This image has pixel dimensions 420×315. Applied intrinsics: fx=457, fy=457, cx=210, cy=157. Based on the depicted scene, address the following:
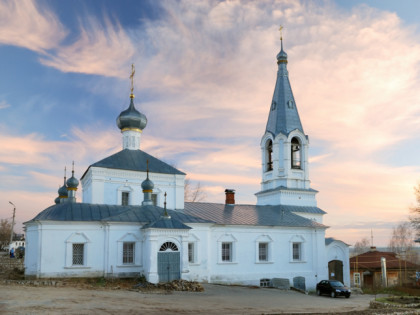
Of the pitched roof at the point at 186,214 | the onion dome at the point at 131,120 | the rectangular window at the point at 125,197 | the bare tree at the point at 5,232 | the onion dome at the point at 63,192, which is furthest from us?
the bare tree at the point at 5,232

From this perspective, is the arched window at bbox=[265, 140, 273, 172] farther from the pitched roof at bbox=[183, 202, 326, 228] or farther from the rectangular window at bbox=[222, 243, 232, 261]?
the rectangular window at bbox=[222, 243, 232, 261]

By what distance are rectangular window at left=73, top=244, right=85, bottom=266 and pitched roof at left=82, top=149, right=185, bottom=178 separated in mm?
4858

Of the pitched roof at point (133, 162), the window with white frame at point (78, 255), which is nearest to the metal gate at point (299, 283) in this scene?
the pitched roof at point (133, 162)

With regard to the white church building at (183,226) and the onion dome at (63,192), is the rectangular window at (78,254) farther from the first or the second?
the onion dome at (63,192)

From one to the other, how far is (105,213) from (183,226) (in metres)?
4.39

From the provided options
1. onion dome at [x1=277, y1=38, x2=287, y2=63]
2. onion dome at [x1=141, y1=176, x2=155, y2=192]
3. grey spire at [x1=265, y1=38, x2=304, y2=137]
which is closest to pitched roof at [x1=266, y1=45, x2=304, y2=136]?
grey spire at [x1=265, y1=38, x2=304, y2=137]

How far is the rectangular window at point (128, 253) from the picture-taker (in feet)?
76.6

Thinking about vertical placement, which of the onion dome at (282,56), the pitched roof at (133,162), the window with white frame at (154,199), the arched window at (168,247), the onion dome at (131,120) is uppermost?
the onion dome at (282,56)

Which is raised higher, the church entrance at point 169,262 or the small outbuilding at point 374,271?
the church entrance at point 169,262

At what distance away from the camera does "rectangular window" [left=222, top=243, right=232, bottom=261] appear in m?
26.8

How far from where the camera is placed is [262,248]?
28.2 m

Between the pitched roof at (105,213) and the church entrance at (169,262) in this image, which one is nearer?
the church entrance at (169,262)

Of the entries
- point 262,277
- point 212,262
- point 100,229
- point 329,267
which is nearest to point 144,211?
point 100,229

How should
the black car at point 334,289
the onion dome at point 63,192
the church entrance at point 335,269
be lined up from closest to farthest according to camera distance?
the black car at point 334,289 < the onion dome at point 63,192 < the church entrance at point 335,269
